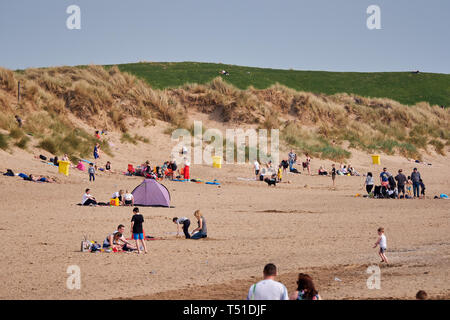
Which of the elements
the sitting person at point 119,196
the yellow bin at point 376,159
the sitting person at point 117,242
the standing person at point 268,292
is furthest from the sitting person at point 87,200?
the yellow bin at point 376,159

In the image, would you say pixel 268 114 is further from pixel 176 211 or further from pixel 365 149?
pixel 176 211

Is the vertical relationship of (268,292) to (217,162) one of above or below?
below

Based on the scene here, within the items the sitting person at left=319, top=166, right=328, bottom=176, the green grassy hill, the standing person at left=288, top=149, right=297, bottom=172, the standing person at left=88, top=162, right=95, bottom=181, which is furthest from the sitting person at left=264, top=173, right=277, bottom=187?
the green grassy hill

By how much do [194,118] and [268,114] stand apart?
19.4ft

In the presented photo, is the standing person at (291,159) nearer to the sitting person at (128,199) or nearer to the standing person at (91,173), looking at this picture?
the standing person at (91,173)

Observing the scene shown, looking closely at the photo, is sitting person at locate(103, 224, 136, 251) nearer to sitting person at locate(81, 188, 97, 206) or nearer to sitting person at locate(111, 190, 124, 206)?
sitting person at locate(81, 188, 97, 206)

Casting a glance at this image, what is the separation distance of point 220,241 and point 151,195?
752cm

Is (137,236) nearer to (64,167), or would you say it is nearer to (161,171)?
(64,167)

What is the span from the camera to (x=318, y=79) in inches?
3371

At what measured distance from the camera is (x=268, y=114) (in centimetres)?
4972

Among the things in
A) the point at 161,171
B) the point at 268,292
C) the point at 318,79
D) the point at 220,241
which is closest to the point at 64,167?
the point at 161,171
